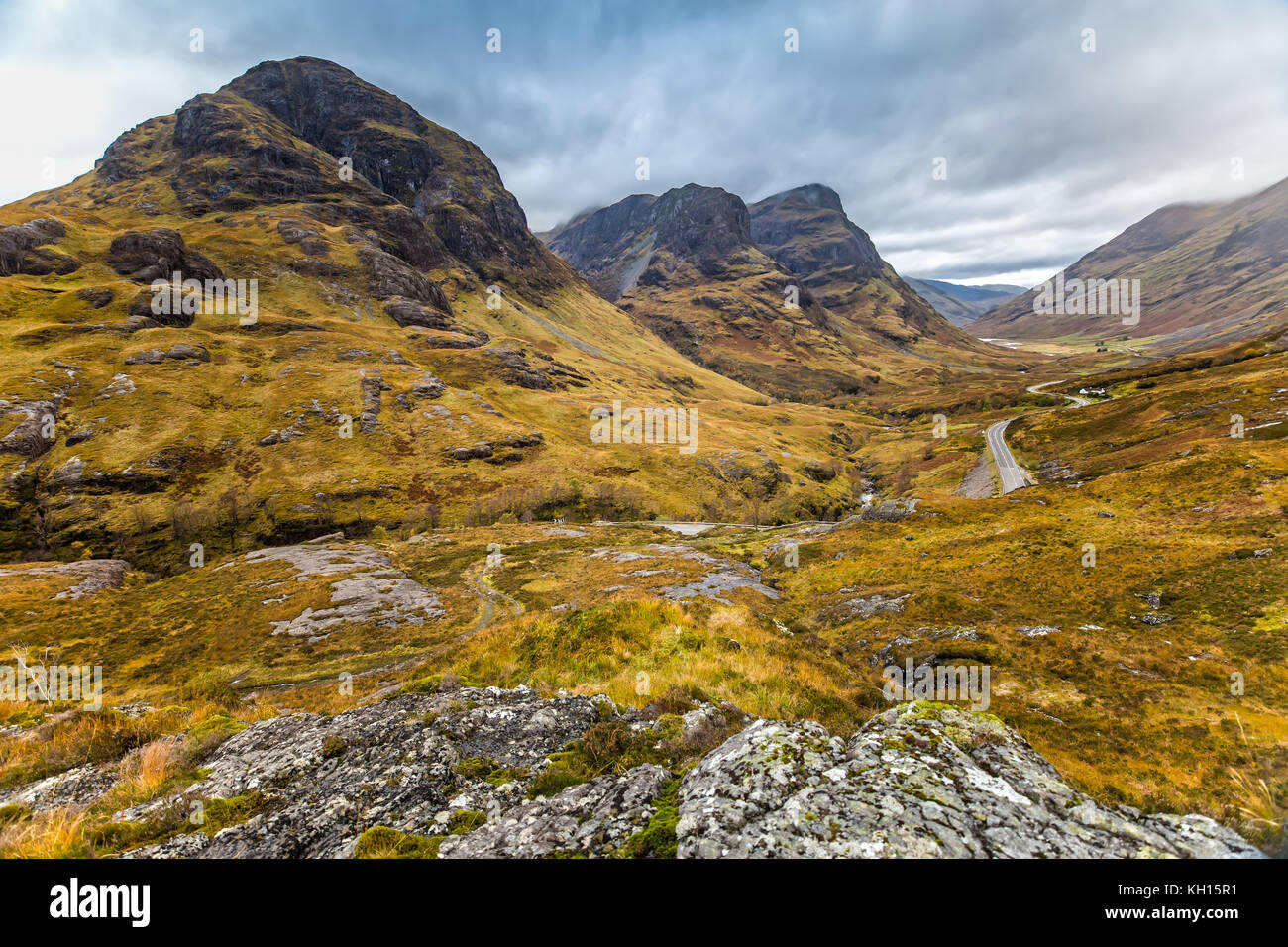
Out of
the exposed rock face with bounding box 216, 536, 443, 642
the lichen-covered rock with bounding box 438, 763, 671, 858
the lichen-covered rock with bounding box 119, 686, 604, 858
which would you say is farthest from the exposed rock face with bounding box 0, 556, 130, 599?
the lichen-covered rock with bounding box 438, 763, 671, 858

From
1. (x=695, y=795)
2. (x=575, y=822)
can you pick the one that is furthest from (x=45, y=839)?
(x=695, y=795)

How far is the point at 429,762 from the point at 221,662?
32.3 meters

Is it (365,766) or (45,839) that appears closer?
(45,839)

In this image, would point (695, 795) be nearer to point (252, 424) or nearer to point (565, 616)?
point (565, 616)

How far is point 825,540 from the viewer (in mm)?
50219

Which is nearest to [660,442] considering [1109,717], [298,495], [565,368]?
[565,368]

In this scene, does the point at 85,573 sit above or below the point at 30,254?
below

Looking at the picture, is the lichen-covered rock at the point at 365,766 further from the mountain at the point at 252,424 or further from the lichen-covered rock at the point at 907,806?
the mountain at the point at 252,424

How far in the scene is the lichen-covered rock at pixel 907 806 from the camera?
210 inches

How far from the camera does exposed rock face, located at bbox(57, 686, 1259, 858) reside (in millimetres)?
5500

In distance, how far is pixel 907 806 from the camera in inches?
236

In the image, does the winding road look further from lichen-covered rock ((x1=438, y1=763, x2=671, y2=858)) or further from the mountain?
lichen-covered rock ((x1=438, y1=763, x2=671, y2=858))

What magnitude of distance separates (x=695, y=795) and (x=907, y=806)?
107 inches

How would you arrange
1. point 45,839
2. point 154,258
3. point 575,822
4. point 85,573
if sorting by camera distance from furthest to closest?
point 154,258 < point 85,573 < point 575,822 < point 45,839
